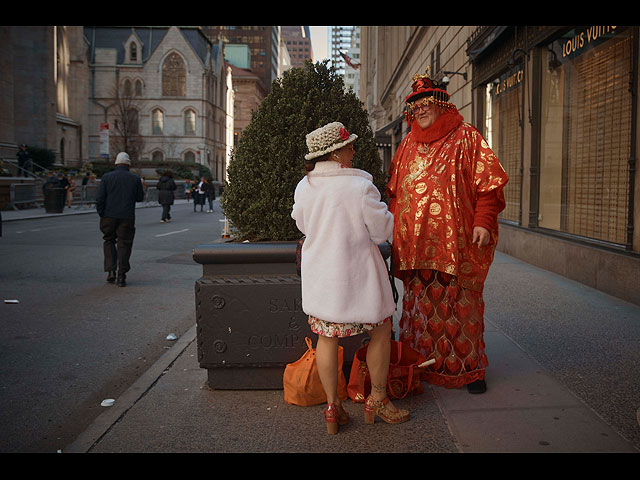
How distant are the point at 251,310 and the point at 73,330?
3.39m

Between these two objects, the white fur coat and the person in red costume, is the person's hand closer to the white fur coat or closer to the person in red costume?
the person in red costume

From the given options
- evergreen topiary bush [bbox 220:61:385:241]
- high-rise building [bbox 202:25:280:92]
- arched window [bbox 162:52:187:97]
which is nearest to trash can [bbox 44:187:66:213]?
evergreen topiary bush [bbox 220:61:385:241]

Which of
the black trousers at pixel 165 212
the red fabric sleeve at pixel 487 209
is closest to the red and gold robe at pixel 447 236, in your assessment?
the red fabric sleeve at pixel 487 209

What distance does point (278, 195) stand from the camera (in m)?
4.56

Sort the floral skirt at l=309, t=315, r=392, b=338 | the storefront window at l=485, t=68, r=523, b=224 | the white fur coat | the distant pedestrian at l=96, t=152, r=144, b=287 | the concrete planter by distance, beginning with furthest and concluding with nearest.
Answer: the storefront window at l=485, t=68, r=523, b=224 < the distant pedestrian at l=96, t=152, r=144, b=287 < the concrete planter < the floral skirt at l=309, t=315, r=392, b=338 < the white fur coat

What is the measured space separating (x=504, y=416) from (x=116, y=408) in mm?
2494

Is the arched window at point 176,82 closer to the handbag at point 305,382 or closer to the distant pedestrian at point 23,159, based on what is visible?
the distant pedestrian at point 23,159

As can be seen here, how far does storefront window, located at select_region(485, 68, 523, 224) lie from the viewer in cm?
1218

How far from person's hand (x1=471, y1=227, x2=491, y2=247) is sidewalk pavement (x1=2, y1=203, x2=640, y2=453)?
3.43 feet

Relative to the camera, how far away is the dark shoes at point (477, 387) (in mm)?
4176

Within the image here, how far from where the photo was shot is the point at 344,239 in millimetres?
3363

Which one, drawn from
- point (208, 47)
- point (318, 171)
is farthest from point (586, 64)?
point (208, 47)

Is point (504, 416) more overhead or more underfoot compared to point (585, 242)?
more underfoot
